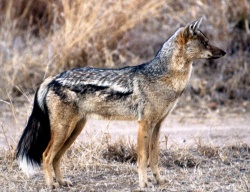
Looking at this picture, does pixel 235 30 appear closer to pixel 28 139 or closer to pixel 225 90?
pixel 225 90

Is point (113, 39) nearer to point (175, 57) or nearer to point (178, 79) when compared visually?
point (175, 57)

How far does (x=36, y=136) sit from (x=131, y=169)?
1.27 m

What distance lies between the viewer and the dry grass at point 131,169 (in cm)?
702

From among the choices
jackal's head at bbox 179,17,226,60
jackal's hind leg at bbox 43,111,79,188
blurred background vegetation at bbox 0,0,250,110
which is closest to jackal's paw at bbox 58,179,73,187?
jackal's hind leg at bbox 43,111,79,188

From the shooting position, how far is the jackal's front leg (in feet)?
22.6

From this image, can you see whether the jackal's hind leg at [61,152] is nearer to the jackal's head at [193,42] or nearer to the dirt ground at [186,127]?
the jackal's head at [193,42]

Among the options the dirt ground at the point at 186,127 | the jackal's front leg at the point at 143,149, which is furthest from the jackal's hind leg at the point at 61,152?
the dirt ground at the point at 186,127

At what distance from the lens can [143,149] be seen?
6.95 meters

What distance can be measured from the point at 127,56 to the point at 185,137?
3.87 metres

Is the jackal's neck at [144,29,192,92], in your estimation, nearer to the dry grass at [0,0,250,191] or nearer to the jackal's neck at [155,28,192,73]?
the jackal's neck at [155,28,192,73]

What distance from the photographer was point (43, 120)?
704 cm

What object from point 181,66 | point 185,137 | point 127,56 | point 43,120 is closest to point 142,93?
point 181,66

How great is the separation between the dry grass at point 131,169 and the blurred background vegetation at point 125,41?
355 centimetres

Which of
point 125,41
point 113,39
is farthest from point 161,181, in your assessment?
point 125,41
